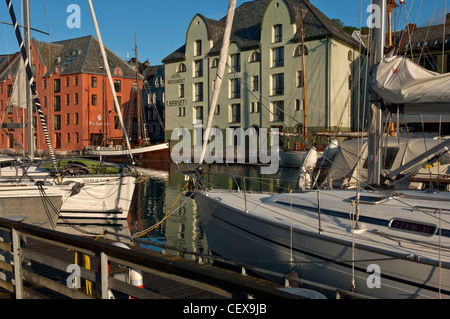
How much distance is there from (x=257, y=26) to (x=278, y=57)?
5993 mm

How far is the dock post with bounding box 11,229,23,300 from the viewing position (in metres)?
5.07

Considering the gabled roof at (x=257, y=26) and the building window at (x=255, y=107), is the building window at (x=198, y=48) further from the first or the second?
the building window at (x=255, y=107)

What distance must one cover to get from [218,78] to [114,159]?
131 feet

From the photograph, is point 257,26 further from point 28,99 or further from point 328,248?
point 328,248

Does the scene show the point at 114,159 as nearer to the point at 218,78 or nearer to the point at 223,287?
the point at 218,78

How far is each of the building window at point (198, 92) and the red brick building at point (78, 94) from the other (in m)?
9.29

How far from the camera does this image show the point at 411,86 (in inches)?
346

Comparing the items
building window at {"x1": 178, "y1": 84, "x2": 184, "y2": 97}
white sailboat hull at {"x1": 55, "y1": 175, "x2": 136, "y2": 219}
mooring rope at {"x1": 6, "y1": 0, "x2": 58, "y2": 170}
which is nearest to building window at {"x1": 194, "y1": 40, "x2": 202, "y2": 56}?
building window at {"x1": 178, "y1": 84, "x2": 184, "y2": 97}

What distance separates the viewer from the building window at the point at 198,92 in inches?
2151

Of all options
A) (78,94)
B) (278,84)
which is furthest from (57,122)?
(278,84)

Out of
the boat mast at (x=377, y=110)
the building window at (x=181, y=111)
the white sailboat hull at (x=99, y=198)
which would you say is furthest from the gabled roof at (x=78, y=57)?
the boat mast at (x=377, y=110)

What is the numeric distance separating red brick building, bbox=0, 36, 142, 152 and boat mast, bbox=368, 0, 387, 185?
48237mm

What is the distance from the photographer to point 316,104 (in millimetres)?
44375

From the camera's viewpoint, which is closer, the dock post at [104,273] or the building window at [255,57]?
the dock post at [104,273]
